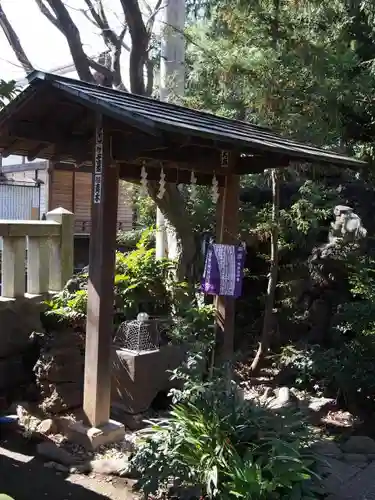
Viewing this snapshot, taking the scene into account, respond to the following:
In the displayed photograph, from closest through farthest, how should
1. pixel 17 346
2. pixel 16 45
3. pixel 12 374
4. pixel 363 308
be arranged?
1. pixel 363 308
2. pixel 12 374
3. pixel 17 346
4. pixel 16 45

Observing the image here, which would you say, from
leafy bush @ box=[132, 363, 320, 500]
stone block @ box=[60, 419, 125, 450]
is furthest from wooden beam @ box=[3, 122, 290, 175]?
stone block @ box=[60, 419, 125, 450]

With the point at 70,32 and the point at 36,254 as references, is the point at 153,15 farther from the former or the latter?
the point at 36,254

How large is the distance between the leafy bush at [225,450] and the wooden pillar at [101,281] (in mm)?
853

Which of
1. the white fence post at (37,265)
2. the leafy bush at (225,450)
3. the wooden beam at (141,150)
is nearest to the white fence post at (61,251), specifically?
the white fence post at (37,265)

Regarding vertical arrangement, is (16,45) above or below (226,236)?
above

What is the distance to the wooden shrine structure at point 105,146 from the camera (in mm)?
4707

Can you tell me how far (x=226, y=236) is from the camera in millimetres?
6473

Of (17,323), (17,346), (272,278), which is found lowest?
(17,346)

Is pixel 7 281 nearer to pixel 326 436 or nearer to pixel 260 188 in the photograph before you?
pixel 326 436

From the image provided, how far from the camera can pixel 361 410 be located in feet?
21.6

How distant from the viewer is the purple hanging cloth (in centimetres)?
621

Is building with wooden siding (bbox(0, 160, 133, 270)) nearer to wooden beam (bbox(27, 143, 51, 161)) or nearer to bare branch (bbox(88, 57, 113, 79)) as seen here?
bare branch (bbox(88, 57, 113, 79))

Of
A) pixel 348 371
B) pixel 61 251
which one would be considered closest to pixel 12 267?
pixel 61 251

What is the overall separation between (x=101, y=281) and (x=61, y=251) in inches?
95.7
